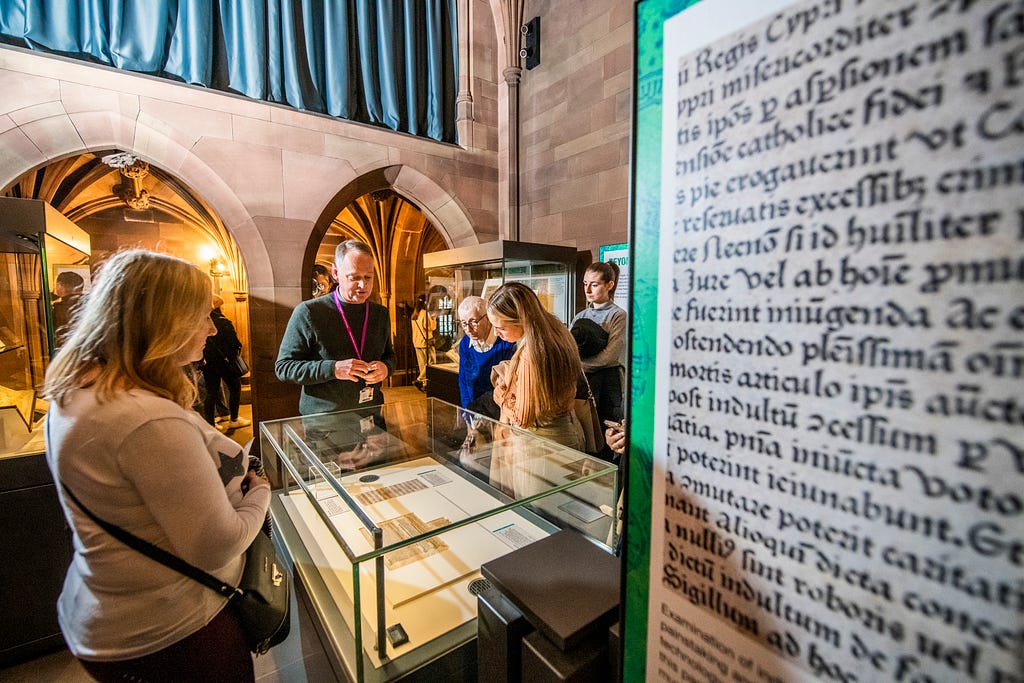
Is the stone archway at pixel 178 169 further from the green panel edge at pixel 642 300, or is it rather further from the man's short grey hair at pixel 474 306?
the green panel edge at pixel 642 300

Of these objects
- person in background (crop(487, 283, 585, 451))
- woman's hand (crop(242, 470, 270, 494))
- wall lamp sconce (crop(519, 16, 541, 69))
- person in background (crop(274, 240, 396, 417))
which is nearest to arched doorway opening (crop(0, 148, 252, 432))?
person in background (crop(274, 240, 396, 417))

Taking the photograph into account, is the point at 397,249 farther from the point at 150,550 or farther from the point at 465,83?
the point at 150,550

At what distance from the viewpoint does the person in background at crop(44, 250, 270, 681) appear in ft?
3.04

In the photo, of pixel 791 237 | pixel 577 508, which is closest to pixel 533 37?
pixel 577 508

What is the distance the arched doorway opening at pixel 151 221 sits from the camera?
718 cm

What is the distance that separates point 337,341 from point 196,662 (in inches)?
76.1

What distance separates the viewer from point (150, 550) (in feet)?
3.24

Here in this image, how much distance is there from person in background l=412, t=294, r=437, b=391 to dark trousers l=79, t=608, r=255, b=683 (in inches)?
190

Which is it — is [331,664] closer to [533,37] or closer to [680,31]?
[680,31]

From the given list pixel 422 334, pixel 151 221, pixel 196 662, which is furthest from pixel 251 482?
pixel 151 221

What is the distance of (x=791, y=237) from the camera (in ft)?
1.53

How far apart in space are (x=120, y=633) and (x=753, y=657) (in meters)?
1.33

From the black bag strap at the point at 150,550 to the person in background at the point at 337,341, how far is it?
1532mm

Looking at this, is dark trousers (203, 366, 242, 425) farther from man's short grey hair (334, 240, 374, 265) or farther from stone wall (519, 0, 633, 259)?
stone wall (519, 0, 633, 259)
